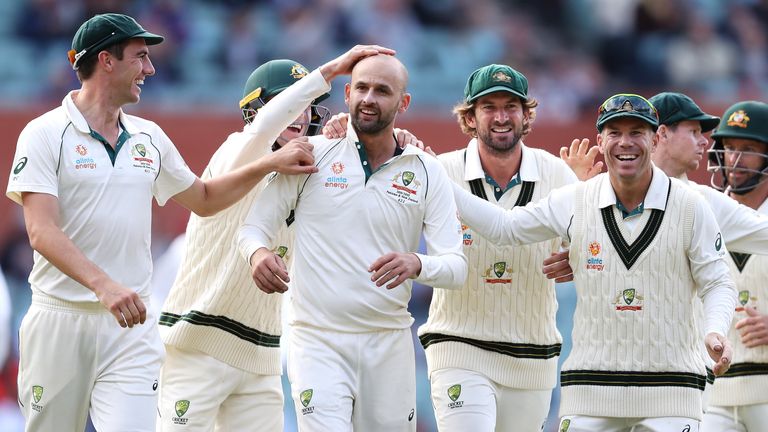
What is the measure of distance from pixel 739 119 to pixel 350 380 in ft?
9.53

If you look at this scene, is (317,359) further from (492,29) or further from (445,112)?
(492,29)

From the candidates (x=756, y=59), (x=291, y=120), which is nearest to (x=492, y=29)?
(x=756, y=59)

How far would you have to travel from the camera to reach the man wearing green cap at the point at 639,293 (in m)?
5.89

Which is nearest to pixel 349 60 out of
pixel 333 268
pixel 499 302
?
pixel 333 268

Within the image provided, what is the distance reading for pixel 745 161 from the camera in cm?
728

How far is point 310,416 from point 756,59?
1176cm

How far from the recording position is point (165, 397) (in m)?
6.54

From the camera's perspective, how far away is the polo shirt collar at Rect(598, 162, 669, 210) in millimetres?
6000

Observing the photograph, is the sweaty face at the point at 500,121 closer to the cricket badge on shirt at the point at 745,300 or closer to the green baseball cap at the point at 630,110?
the green baseball cap at the point at 630,110

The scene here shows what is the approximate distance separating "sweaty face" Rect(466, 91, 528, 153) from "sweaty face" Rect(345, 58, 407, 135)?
970 millimetres

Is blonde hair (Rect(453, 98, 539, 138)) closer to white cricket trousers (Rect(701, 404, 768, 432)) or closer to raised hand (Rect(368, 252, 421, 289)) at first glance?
raised hand (Rect(368, 252, 421, 289))

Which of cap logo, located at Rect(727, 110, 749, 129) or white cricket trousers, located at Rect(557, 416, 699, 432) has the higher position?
cap logo, located at Rect(727, 110, 749, 129)

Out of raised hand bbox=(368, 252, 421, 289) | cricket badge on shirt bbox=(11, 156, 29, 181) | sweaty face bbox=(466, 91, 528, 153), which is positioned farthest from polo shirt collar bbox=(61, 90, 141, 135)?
sweaty face bbox=(466, 91, 528, 153)

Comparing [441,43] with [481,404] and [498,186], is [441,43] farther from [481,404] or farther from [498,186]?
[481,404]
